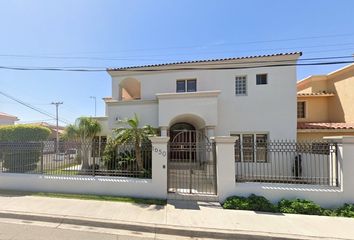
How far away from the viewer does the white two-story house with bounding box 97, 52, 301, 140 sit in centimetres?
1209

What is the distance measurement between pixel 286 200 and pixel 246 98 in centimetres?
691

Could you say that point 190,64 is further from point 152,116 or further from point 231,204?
point 231,204

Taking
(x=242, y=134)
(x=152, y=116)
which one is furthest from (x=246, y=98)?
(x=152, y=116)

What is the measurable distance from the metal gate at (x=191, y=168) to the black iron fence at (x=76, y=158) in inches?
49.3

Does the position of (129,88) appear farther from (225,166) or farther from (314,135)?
(314,135)

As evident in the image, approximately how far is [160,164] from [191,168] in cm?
124

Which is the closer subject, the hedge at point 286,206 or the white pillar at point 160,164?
the hedge at point 286,206

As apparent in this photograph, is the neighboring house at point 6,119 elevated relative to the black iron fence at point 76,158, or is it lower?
elevated

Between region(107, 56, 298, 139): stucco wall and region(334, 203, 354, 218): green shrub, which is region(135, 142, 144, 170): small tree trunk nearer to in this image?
region(107, 56, 298, 139): stucco wall

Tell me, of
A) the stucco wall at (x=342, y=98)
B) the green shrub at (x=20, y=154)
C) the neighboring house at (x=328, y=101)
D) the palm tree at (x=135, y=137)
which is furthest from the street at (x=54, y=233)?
the stucco wall at (x=342, y=98)

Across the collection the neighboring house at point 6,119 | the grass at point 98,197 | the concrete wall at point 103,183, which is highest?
the neighboring house at point 6,119

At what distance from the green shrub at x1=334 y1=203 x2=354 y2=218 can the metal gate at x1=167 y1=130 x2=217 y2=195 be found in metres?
3.68

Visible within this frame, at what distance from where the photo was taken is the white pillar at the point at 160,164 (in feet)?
25.1

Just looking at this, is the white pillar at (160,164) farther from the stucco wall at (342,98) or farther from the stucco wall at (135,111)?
the stucco wall at (342,98)
